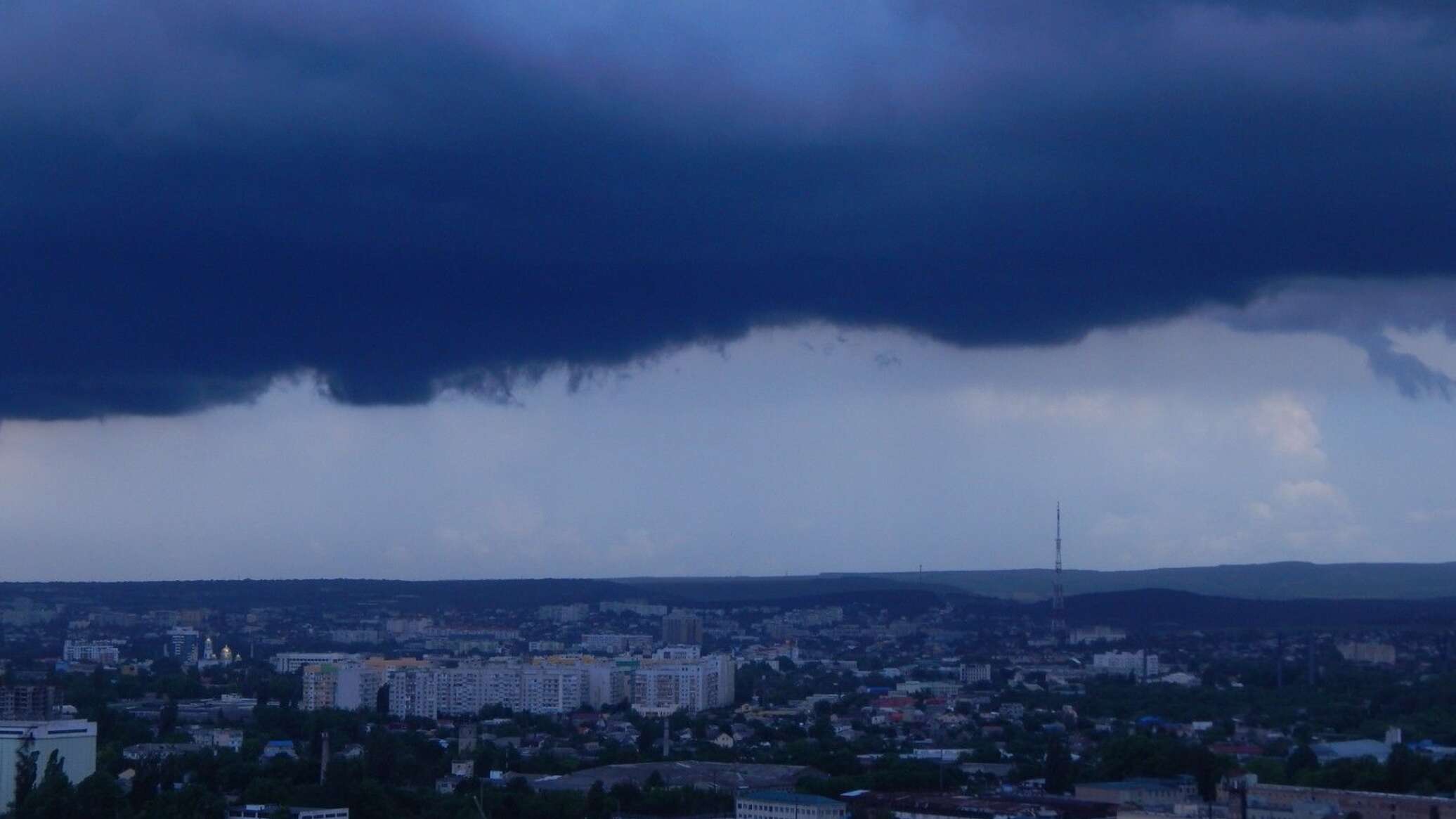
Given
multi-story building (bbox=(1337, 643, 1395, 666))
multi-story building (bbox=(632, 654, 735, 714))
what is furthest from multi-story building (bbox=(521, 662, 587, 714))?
multi-story building (bbox=(1337, 643, 1395, 666))

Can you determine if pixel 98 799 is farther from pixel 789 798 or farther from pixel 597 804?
pixel 789 798

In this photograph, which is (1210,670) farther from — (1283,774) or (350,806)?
(350,806)

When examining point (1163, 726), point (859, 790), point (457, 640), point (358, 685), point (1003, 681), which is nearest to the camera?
point (859, 790)

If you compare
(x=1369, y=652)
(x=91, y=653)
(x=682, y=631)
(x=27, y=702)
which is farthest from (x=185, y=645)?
(x=1369, y=652)

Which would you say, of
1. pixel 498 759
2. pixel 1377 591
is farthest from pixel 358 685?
pixel 1377 591

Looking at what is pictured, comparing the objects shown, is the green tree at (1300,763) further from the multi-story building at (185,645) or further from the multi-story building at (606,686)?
the multi-story building at (185,645)

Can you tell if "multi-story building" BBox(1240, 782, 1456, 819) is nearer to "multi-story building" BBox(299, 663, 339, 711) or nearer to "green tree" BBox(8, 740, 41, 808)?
"green tree" BBox(8, 740, 41, 808)
